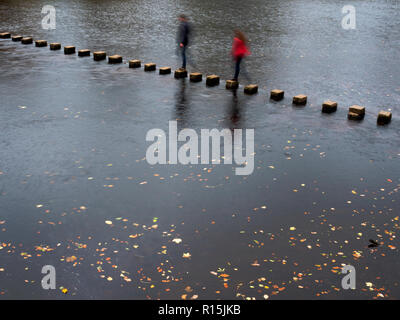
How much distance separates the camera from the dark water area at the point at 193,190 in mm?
5195

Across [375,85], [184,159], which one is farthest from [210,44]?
[184,159]

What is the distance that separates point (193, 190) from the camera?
7156 mm

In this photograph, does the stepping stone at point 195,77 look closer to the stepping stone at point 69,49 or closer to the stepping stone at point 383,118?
the stepping stone at point 383,118

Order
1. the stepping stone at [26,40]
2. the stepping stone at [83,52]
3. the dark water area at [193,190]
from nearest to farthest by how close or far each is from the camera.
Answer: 1. the dark water area at [193,190]
2. the stepping stone at [83,52]
3. the stepping stone at [26,40]

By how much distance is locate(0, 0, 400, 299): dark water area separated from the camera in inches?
205

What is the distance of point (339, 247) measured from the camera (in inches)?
227

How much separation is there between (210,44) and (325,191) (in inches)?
579

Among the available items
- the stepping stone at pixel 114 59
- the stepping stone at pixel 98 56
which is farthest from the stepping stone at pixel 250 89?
the stepping stone at pixel 98 56

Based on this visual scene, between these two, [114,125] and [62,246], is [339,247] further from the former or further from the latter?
[114,125]

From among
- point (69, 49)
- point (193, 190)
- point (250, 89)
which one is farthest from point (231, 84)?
point (69, 49)

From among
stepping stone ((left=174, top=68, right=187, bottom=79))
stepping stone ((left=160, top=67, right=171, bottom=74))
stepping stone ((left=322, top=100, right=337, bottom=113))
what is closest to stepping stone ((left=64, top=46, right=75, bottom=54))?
stepping stone ((left=160, top=67, right=171, bottom=74))

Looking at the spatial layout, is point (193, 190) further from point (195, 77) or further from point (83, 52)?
point (83, 52)

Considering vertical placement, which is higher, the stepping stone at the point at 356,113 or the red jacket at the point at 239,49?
the red jacket at the point at 239,49

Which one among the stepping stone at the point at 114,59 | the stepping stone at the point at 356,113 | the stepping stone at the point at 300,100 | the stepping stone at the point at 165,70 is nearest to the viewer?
the stepping stone at the point at 356,113
